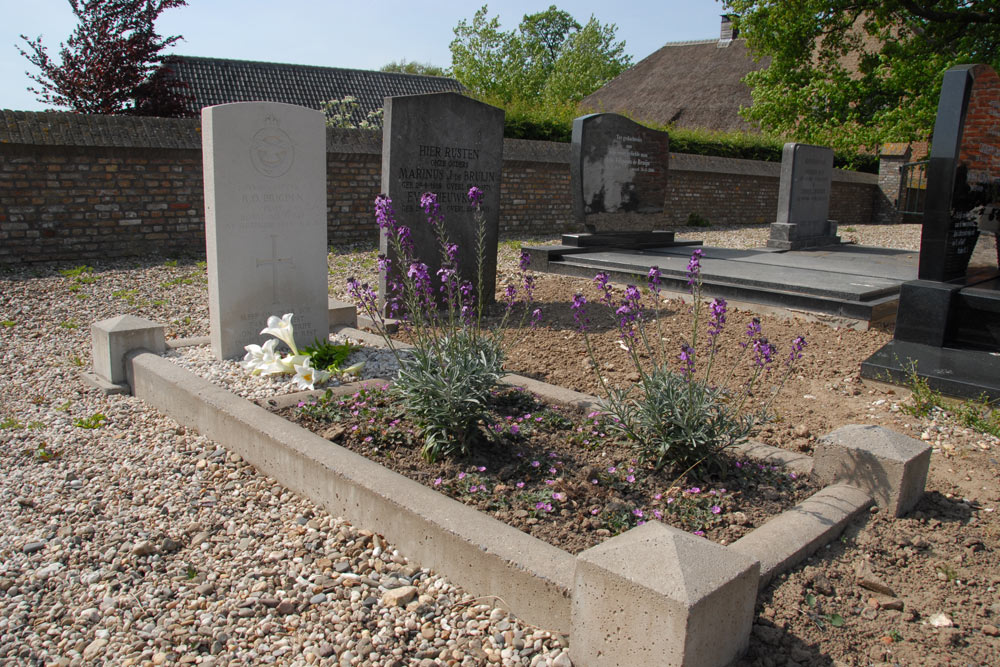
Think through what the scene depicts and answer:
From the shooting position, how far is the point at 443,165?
20.9ft

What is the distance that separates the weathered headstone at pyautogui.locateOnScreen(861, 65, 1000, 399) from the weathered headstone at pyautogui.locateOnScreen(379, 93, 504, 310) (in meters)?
3.52

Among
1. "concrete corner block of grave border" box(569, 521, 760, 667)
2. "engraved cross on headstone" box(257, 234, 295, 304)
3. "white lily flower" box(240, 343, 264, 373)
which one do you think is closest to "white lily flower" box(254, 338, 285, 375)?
"white lily flower" box(240, 343, 264, 373)

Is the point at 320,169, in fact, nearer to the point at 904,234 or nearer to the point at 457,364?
the point at 457,364

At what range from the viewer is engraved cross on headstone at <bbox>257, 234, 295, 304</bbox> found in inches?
189

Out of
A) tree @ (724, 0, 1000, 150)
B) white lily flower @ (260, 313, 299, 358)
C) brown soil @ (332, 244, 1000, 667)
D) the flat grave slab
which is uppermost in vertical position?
tree @ (724, 0, 1000, 150)

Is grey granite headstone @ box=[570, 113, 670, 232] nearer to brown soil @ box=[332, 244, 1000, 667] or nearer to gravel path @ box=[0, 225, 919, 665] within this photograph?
brown soil @ box=[332, 244, 1000, 667]

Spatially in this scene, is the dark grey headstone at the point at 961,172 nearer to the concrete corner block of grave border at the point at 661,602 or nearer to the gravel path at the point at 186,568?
the concrete corner block of grave border at the point at 661,602

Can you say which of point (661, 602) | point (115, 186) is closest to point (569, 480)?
point (661, 602)

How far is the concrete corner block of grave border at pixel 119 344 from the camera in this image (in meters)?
4.76

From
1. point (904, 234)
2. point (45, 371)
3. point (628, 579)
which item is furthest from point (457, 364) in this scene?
point (904, 234)

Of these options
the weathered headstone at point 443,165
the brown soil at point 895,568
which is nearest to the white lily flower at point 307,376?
the brown soil at point 895,568

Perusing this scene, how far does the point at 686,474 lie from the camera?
3096 mm

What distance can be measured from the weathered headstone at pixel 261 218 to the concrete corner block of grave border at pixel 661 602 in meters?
3.40

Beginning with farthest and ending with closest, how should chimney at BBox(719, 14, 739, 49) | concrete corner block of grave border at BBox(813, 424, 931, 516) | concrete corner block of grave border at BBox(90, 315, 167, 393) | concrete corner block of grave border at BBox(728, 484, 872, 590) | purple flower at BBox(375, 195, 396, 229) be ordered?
chimney at BBox(719, 14, 739, 49) → concrete corner block of grave border at BBox(90, 315, 167, 393) → purple flower at BBox(375, 195, 396, 229) → concrete corner block of grave border at BBox(813, 424, 931, 516) → concrete corner block of grave border at BBox(728, 484, 872, 590)
